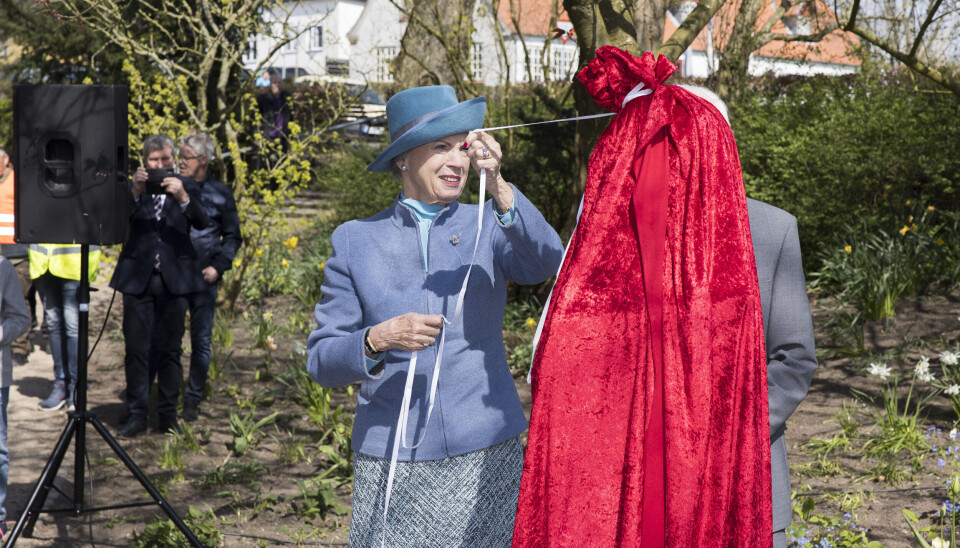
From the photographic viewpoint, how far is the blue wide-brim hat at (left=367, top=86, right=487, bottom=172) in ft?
7.87

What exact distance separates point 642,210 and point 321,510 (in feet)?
10.6

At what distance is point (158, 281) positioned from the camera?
19.1ft

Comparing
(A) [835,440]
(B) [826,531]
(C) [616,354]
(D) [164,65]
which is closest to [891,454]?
(A) [835,440]

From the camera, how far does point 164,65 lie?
8.18m

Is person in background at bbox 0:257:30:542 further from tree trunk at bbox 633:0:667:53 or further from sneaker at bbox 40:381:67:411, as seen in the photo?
tree trunk at bbox 633:0:667:53

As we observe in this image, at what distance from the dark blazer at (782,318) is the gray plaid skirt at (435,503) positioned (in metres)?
0.74

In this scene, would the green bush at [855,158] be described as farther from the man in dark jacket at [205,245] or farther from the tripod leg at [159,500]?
the tripod leg at [159,500]

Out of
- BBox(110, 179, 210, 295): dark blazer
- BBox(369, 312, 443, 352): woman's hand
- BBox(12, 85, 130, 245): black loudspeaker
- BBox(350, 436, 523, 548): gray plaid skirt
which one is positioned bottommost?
BBox(350, 436, 523, 548): gray plaid skirt

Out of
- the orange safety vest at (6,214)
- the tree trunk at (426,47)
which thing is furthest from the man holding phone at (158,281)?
the tree trunk at (426,47)

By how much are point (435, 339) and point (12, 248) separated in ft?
20.4

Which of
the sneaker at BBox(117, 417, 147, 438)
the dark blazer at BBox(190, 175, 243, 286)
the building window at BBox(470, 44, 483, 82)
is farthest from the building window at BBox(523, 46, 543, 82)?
the sneaker at BBox(117, 417, 147, 438)

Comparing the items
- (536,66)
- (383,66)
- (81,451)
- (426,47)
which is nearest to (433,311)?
(81,451)

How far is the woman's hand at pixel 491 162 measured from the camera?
7.32 feet

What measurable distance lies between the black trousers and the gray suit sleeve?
4.56m
